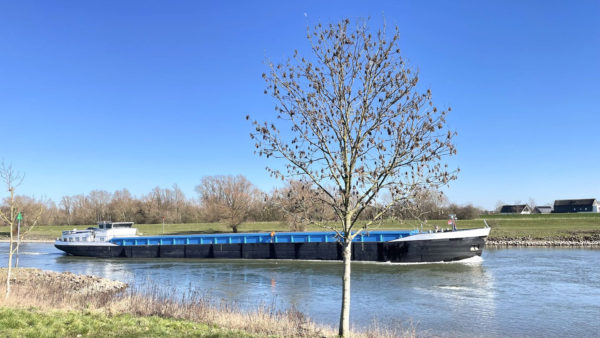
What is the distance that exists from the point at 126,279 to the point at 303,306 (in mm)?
13697

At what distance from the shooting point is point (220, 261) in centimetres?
3681

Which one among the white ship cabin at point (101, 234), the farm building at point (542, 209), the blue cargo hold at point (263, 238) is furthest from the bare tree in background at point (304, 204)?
the farm building at point (542, 209)

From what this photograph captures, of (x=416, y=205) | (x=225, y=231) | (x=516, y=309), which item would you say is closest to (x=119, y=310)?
(x=416, y=205)

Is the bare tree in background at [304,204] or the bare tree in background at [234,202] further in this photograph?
the bare tree in background at [234,202]

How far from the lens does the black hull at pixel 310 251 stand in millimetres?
31156

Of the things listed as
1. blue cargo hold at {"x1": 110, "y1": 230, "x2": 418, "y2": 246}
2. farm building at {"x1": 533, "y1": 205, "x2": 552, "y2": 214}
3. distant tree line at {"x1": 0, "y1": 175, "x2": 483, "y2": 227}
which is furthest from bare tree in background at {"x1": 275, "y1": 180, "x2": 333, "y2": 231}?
farm building at {"x1": 533, "y1": 205, "x2": 552, "y2": 214}

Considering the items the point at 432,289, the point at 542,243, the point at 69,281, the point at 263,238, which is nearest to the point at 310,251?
the point at 263,238

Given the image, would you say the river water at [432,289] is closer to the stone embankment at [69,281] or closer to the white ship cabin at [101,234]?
the stone embankment at [69,281]

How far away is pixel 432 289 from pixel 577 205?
372 feet

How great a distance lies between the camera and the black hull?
31156 mm

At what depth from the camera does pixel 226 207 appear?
62.6 metres

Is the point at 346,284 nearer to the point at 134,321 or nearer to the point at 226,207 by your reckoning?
the point at 134,321

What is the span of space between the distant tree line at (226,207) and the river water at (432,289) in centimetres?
353

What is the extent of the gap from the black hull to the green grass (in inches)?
947
